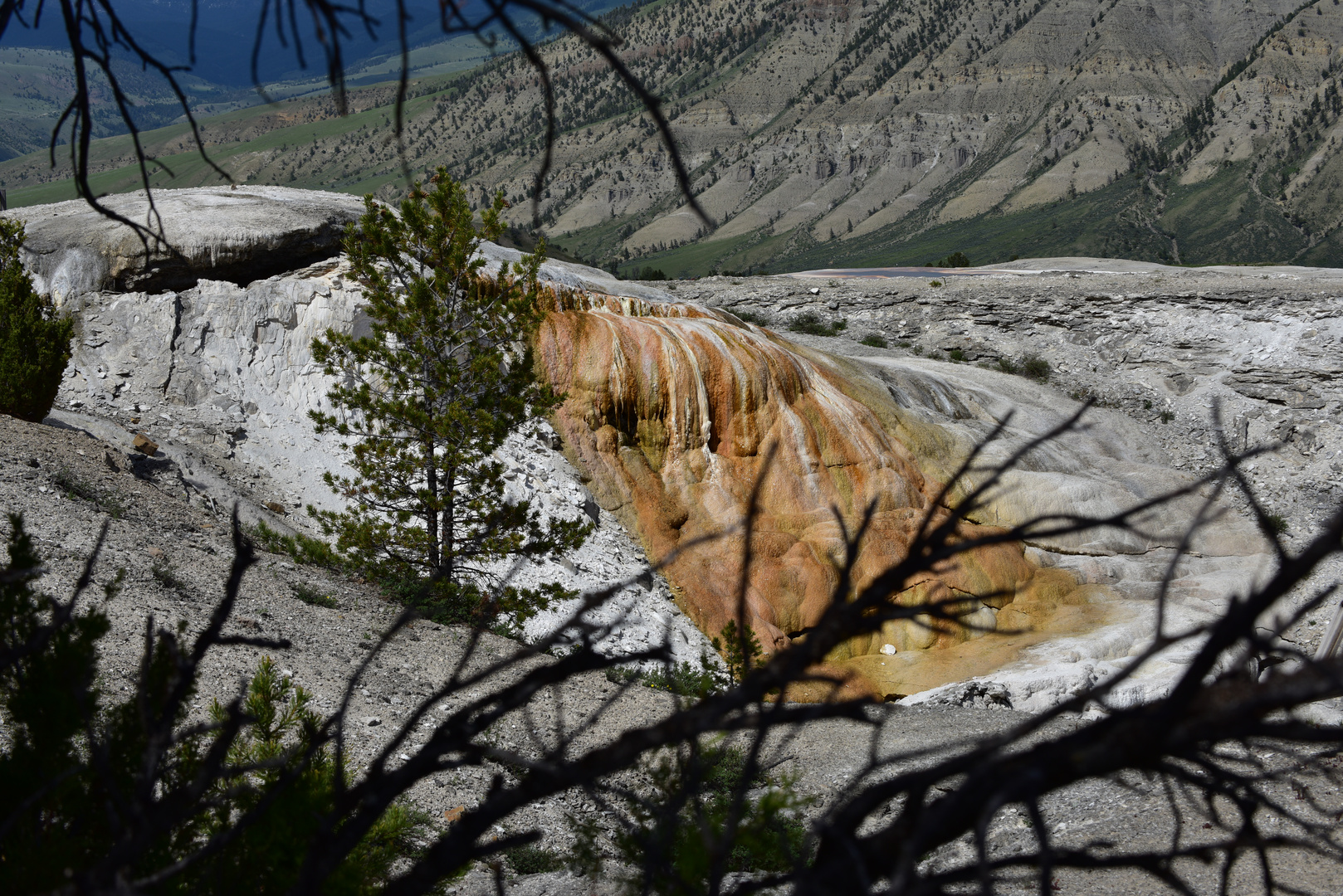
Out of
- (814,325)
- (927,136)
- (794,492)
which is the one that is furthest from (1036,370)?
(927,136)

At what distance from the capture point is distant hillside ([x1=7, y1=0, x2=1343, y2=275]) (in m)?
84.9

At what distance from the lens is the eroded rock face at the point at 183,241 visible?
12.7 meters

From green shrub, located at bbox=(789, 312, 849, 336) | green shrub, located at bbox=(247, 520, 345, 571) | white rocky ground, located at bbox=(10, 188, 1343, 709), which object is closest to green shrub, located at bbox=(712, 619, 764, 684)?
white rocky ground, located at bbox=(10, 188, 1343, 709)

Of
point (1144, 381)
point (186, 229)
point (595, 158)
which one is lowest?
point (1144, 381)

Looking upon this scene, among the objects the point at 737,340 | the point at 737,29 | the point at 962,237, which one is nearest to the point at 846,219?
the point at 962,237

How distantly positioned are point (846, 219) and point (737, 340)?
98166 mm

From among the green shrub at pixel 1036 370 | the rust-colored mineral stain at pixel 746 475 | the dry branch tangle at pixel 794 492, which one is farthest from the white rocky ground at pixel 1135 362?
the rust-colored mineral stain at pixel 746 475

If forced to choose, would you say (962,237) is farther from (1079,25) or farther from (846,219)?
(1079,25)

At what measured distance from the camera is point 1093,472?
16609mm

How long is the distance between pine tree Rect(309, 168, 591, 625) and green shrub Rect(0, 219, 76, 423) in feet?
10.7

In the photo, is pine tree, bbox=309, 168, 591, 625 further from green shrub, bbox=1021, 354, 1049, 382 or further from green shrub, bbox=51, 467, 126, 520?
green shrub, bbox=1021, 354, 1049, 382

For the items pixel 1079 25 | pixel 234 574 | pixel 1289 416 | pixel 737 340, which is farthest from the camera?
pixel 1079 25

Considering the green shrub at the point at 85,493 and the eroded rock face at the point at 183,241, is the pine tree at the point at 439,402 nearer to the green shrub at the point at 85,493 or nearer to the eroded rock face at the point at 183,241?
the green shrub at the point at 85,493

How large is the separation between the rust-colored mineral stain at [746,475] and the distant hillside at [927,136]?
68.3 meters
